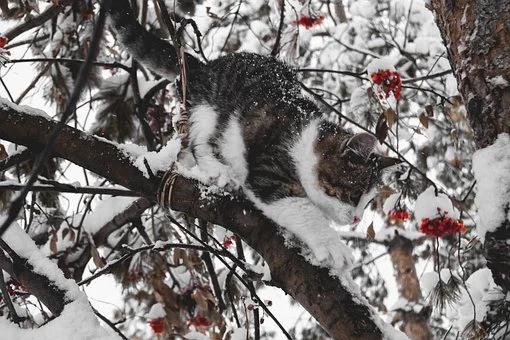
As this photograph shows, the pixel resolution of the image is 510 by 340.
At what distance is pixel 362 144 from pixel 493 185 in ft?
2.40

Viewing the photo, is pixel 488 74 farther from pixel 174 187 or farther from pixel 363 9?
pixel 363 9

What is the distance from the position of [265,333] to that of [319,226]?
4157mm

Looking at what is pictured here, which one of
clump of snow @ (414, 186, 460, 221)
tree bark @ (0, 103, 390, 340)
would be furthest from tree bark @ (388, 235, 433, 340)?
tree bark @ (0, 103, 390, 340)

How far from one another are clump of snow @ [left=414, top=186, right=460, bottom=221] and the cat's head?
1.12 feet

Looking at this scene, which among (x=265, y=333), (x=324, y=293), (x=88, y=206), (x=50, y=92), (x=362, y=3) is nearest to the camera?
(x=324, y=293)

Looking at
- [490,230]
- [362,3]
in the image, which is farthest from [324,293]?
[362,3]

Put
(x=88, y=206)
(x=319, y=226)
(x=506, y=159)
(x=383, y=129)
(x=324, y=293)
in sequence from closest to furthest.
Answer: (x=324, y=293) → (x=506, y=159) → (x=383, y=129) → (x=319, y=226) → (x=88, y=206)

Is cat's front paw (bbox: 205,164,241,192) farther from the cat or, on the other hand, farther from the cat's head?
the cat's head

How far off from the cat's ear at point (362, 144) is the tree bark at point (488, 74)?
50cm

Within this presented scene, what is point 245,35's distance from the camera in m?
6.46

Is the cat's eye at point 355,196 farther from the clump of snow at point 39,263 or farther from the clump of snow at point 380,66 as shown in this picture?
the clump of snow at point 39,263

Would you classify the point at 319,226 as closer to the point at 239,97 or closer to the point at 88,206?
the point at 239,97

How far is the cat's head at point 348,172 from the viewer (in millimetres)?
2330

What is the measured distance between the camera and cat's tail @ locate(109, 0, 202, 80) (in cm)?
244
